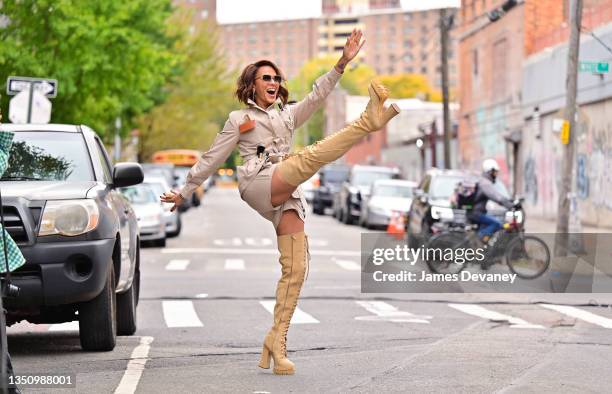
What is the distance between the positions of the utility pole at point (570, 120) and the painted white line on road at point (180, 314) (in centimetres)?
971

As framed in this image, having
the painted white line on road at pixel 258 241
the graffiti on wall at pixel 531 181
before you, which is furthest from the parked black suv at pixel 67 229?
the graffiti on wall at pixel 531 181

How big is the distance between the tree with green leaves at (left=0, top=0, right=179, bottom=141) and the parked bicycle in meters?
12.8

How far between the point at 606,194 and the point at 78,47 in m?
13.1

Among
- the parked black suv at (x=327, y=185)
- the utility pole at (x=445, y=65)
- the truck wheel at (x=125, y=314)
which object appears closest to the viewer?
the truck wheel at (x=125, y=314)

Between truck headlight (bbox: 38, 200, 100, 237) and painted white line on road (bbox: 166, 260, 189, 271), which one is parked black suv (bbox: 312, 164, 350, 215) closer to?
Result: painted white line on road (bbox: 166, 260, 189, 271)

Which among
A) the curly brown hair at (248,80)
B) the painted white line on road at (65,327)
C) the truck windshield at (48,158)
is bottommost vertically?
the painted white line on road at (65,327)

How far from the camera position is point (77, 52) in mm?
30891

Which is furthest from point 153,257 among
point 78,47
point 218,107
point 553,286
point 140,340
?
point 218,107

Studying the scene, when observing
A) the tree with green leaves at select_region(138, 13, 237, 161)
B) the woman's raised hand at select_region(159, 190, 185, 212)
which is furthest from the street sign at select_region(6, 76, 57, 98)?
the tree with green leaves at select_region(138, 13, 237, 161)

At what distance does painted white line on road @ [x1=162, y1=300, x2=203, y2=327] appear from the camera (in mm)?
12430

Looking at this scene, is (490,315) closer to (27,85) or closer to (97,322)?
(97,322)

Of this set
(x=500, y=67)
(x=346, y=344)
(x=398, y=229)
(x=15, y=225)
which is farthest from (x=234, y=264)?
(x=500, y=67)

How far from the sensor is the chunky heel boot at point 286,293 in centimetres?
849

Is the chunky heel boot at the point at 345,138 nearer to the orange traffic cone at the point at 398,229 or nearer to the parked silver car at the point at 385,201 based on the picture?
the orange traffic cone at the point at 398,229
